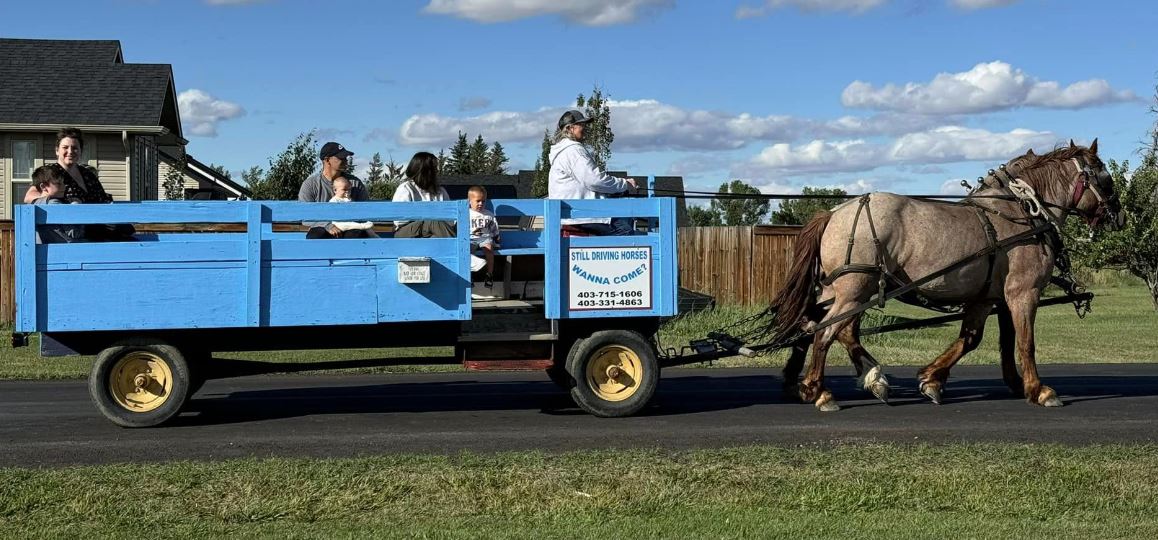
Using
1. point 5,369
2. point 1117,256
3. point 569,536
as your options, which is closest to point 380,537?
point 569,536

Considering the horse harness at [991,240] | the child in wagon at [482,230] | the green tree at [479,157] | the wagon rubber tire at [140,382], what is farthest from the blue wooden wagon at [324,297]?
the green tree at [479,157]

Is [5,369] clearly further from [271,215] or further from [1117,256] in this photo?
[1117,256]

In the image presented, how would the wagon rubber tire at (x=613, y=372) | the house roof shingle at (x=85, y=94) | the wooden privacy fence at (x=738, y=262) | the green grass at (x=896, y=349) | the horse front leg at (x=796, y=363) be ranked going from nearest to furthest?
the wagon rubber tire at (x=613, y=372)
the horse front leg at (x=796, y=363)
the green grass at (x=896, y=349)
the wooden privacy fence at (x=738, y=262)
the house roof shingle at (x=85, y=94)

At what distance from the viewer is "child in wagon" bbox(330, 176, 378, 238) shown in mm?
9305

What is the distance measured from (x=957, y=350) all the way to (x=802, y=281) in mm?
1572

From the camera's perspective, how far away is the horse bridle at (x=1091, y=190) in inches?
420

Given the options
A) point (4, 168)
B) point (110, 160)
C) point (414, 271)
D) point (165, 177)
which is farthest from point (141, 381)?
point (165, 177)

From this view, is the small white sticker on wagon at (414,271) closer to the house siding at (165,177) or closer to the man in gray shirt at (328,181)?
the man in gray shirt at (328,181)

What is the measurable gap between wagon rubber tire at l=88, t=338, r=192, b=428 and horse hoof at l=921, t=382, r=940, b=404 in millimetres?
5965

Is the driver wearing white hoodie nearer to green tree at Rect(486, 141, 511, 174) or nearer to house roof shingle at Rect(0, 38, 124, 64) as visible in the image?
house roof shingle at Rect(0, 38, 124, 64)

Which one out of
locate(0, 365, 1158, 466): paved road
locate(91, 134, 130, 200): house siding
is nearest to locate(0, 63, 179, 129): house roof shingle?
locate(91, 134, 130, 200): house siding

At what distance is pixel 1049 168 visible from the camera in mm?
10789

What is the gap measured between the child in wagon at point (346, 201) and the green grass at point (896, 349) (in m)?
3.62

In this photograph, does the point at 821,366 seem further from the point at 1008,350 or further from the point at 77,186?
the point at 77,186
